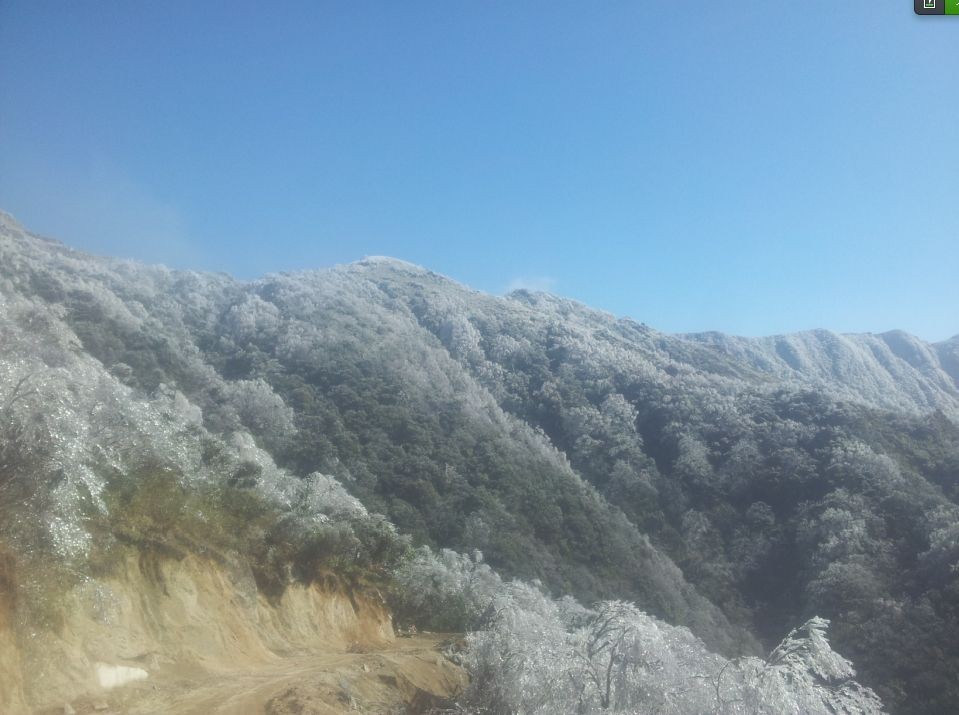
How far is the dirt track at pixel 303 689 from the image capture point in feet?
43.5

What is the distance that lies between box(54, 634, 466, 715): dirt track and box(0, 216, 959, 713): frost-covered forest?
2.21 meters

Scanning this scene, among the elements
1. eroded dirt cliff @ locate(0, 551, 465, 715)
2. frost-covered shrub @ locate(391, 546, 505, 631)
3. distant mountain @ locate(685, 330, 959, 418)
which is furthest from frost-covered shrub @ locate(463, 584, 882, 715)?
distant mountain @ locate(685, 330, 959, 418)

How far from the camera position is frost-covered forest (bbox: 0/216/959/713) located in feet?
49.1

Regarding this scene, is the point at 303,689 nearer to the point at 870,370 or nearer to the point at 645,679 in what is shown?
the point at 645,679

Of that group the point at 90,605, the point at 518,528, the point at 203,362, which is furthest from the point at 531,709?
the point at 203,362

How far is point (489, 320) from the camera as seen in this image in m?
117

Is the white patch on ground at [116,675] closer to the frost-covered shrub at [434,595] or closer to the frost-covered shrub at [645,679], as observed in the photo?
the frost-covered shrub at [645,679]

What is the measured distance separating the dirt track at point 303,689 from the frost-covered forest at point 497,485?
221cm

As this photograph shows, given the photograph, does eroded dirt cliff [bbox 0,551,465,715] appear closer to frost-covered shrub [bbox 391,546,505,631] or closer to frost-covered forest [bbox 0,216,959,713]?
frost-covered forest [bbox 0,216,959,713]

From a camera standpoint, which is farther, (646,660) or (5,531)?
(646,660)

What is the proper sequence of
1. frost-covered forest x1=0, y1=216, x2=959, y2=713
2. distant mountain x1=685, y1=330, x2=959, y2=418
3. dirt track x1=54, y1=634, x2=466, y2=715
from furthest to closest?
distant mountain x1=685, y1=330, x2=959, y2=418 → frost-covered forest x1=0, y1=216, x2=959, y2=713 → dirt track x1=54, y1=634, x2=466, y2=715

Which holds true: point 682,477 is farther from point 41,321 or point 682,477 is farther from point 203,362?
point 41,321

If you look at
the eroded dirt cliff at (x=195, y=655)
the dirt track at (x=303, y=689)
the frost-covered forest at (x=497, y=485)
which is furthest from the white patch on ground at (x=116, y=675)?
the frost-covered forest at (x=497, y=485)

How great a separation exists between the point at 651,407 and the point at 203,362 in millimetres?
53793
